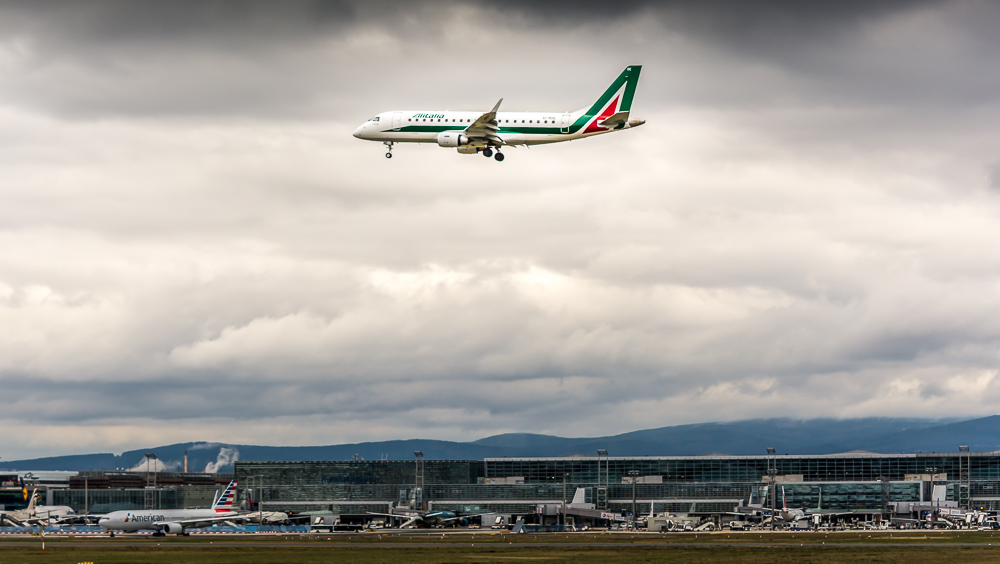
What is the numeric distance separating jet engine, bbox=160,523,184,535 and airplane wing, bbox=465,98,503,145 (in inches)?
3123

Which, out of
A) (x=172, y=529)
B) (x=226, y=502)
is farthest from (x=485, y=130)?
(x=226, y=502)

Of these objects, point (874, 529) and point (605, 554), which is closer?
point (605, 554)

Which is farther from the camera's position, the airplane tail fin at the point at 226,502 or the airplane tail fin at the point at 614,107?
the airplane tail fin at the point at 226,502

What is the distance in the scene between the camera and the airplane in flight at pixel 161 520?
520ft

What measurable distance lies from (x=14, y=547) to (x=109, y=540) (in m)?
19.8

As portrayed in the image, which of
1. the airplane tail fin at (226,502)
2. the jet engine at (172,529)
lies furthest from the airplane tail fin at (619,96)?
the airplane tail fin at (226,502)

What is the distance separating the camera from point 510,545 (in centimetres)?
12962

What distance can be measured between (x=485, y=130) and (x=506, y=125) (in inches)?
135

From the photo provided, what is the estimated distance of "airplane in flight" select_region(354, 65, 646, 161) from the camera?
400 ft

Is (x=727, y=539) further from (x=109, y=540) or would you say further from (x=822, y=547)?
(x=109, y=540)

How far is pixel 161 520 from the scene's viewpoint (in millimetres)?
165125

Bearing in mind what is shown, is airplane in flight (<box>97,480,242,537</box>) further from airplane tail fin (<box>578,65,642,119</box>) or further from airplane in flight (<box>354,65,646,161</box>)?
airplane tail fin (<box>578,65,642,119</box>)

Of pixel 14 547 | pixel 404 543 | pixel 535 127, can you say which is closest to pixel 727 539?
pixel 404 543

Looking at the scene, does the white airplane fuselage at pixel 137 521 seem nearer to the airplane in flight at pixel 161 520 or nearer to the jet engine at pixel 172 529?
the airplane in flight at pixel 161 520
